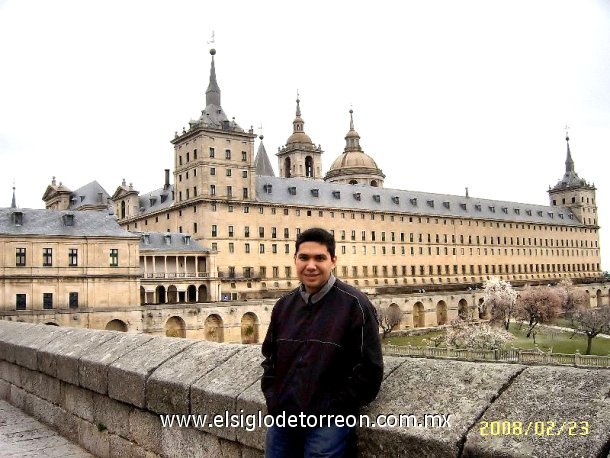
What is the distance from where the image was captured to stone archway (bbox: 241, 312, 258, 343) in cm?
5941

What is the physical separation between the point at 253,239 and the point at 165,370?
66.5 m

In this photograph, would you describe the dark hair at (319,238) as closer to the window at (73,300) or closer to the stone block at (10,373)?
the stone block at (10,373)

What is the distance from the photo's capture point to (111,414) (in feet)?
21.1

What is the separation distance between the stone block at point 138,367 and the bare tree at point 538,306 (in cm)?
7447

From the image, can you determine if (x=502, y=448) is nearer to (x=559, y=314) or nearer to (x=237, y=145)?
(x=237, y=145)

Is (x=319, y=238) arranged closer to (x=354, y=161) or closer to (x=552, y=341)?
(x=552, y=341)

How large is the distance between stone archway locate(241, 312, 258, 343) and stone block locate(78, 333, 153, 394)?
52863 millimetres

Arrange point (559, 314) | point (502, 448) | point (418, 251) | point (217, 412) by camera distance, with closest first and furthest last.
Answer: point (502, 448)
point (217, 412)
point (559, 314)
point (418, 251)

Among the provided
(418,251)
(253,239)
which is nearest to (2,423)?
(253,239)

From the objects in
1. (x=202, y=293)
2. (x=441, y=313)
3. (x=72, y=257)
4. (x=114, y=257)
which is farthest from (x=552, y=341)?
(x=72, y=257)

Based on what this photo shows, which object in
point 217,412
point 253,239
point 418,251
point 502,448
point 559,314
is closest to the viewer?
point 502,448

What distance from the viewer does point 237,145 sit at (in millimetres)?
72312

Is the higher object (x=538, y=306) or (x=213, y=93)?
(x=213, y=93)

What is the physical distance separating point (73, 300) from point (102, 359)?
44.7 meters
